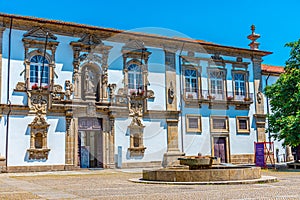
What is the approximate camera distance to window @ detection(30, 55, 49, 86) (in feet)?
67.5

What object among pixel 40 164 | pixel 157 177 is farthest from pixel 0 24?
pixel 157 177

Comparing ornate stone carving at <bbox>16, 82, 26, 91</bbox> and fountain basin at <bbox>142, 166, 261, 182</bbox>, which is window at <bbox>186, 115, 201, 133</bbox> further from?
fountain basin at <bbox>142, 166, 261, 182</bbox>

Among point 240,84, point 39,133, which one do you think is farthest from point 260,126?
point 39,133

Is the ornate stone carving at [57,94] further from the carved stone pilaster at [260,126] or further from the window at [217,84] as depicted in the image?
the carved stone pilaster at [260,126]

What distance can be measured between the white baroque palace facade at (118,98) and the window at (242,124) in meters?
0.07

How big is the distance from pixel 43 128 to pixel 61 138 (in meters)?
1.09

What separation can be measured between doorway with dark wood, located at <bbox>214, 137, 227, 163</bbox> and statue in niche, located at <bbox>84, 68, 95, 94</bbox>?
881 cm

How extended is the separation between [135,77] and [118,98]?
176cm

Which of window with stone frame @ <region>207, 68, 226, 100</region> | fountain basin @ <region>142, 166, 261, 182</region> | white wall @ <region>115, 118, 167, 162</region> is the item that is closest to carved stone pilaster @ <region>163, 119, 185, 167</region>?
white wall @ <region>115, 118, 167, 162</region>

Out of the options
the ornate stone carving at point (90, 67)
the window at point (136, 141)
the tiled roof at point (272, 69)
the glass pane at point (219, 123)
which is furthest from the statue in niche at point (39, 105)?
the tiled roof at point (272, 69)

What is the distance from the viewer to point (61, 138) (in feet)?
68.1

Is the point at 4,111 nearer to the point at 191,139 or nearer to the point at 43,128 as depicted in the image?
the point at 43,128

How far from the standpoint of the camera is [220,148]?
1006 inches

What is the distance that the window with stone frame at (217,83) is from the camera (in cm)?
2572
